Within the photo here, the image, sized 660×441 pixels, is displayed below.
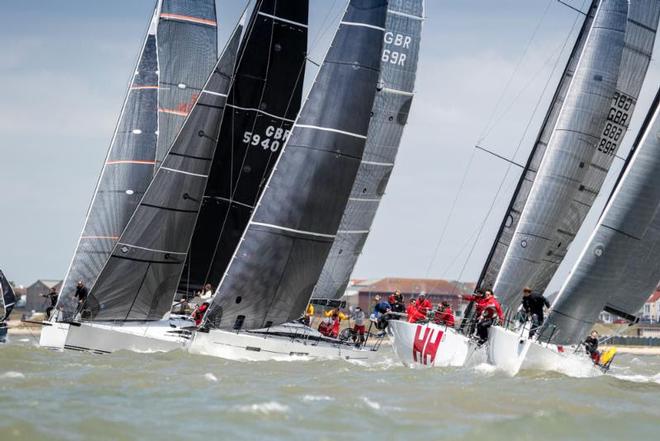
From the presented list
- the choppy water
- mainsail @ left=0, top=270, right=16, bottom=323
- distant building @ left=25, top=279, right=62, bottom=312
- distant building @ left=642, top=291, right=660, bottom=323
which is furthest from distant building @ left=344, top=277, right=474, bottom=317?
the choppy water

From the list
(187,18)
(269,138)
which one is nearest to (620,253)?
(269,138)

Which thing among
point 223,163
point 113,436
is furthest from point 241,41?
point 113,436

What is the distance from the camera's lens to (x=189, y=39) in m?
31.6

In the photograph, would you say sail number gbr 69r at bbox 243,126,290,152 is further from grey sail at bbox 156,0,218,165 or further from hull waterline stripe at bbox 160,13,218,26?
hull waterline stripe at bbox 160,13,218,26

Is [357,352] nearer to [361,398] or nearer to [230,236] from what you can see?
[230,236]

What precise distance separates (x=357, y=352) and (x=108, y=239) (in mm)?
8501

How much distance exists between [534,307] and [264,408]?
28.7 feet

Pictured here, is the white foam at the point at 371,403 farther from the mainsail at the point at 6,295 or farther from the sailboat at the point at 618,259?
the mainsail at the point at 6,295

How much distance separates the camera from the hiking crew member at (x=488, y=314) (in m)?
23.3

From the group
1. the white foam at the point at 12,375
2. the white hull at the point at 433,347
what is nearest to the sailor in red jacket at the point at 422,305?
the white hull at the point at 433,347

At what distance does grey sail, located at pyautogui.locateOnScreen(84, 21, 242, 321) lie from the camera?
82.8 ft

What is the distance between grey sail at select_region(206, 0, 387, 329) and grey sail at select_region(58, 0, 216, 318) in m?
7.34

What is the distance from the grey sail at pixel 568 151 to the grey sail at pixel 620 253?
4343 mm

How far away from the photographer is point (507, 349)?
2202 centimetres
